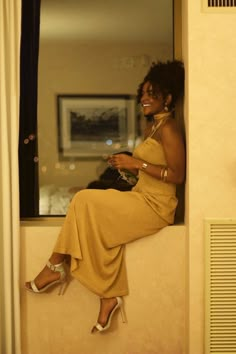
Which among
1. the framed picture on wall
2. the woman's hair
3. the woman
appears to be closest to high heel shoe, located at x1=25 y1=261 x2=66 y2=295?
the woman

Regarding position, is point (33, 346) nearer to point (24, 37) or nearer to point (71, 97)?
point (71, 97)

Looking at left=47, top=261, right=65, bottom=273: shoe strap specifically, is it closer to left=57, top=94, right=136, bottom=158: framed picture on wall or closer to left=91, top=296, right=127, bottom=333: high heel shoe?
left=91, top=296, right=127, bottom=333: high heel shoe


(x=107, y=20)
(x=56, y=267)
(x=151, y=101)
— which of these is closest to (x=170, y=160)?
(x=151, y=101)

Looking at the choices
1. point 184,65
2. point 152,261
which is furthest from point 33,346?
point 184,65

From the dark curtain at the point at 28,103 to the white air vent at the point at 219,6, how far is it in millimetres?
868

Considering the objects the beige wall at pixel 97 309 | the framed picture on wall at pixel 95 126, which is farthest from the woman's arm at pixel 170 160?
the framed picture on wall at pixel 95 126

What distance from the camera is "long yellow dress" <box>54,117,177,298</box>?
2238 mm

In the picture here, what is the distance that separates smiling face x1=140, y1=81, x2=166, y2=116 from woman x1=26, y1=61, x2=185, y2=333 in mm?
51

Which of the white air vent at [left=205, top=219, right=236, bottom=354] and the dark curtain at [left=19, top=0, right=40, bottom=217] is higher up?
the dark curtain at [left=19, top=0, right=40, bottom=217]

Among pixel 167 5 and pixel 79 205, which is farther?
pixel 167 5

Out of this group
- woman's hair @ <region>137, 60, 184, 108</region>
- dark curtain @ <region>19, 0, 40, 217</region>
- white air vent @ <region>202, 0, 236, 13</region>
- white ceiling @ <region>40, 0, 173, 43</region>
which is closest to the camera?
white air vent @ <region>202, 0, 236, 13</region>

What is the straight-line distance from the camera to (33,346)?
237cm

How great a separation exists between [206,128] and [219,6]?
0.56 m

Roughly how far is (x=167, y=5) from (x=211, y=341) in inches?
68.6
